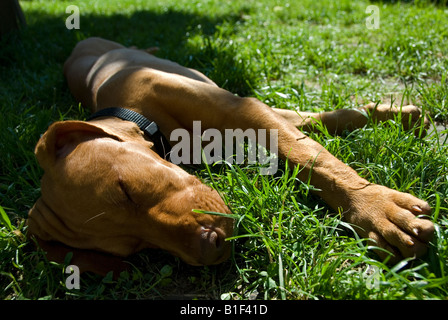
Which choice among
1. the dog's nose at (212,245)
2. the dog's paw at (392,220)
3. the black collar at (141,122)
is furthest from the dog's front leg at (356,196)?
the dog's nose at (212,245)

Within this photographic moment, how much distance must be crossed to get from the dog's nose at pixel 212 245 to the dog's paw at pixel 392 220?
0.69m

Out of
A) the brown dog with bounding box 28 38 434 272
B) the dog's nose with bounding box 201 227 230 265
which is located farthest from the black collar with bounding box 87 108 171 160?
the dog's nose with bounding box 201 227 230 265

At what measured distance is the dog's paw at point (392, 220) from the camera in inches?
72.9

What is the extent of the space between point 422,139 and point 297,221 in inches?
41.8

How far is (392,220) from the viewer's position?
195 cm

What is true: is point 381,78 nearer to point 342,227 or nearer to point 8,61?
point 342,227

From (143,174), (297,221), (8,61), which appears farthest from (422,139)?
(8,61)

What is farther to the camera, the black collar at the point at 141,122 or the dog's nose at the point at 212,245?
the black collar at the point at 141,122

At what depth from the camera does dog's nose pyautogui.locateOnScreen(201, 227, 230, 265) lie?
6.15ft

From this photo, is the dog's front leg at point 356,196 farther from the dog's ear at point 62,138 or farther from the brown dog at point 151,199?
the dog's ear at point 62,138

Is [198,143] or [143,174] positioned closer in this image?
[143,174]

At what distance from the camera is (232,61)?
4191mm

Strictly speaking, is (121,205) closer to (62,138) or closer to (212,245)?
(212,245)

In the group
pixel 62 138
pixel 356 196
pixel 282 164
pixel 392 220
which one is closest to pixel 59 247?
pixel 62 138
